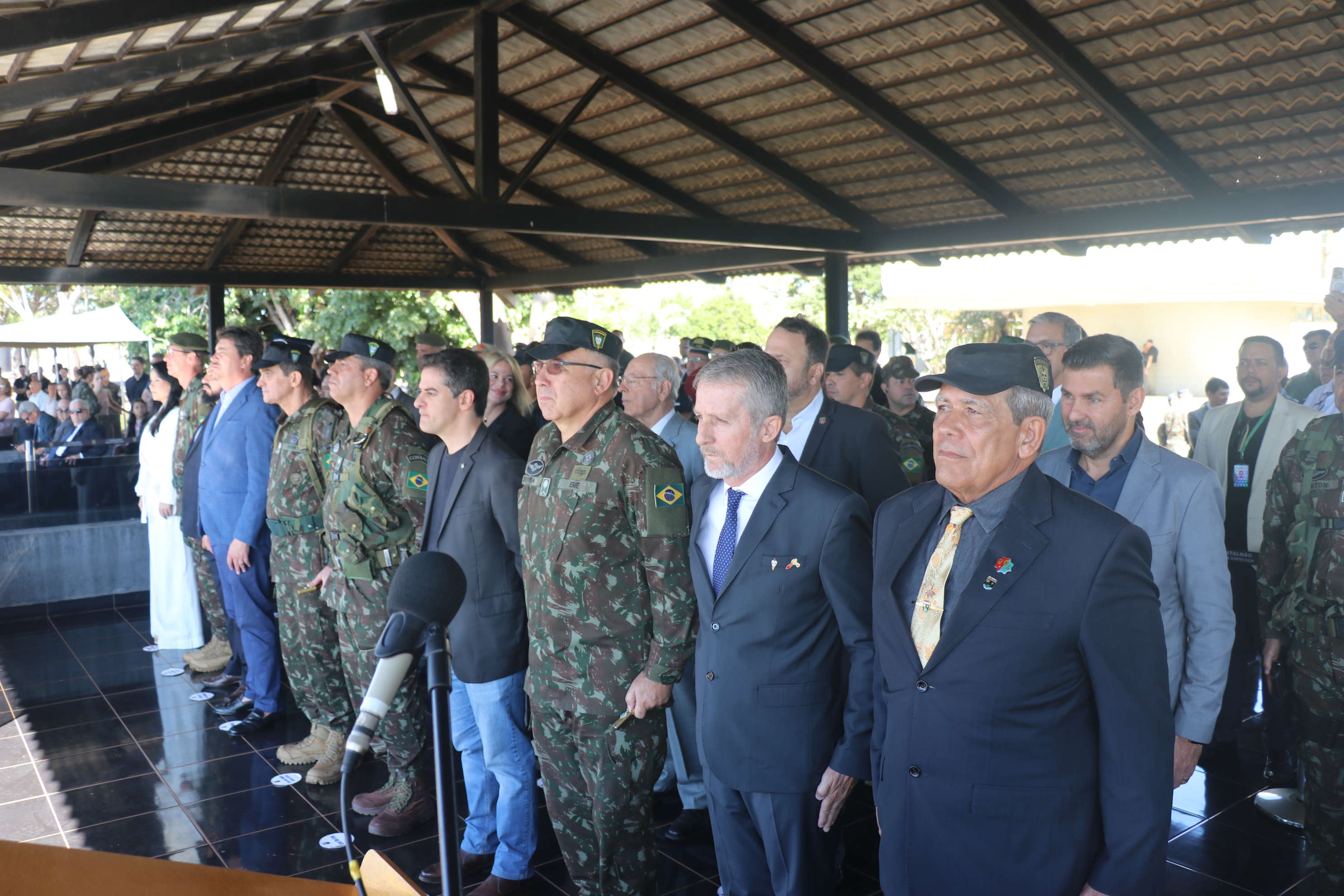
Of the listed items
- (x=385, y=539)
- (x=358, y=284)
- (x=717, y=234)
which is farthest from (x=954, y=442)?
(x=358, y=284)

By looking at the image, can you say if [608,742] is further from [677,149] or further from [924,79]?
[677,149]

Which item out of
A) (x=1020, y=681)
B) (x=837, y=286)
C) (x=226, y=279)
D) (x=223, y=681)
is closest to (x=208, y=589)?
(x=223, y=681)

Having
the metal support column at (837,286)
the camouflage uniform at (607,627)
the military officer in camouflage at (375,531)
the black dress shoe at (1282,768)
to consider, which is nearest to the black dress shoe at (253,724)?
the military officer in camouflage at (375,531)

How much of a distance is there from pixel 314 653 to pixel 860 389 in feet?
9.30

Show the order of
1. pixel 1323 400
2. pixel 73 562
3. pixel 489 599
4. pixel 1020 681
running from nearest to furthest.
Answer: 1. pixel 1020 681
2. pixel 489 599
3. pixel 1323 400
4. pixel 73 562

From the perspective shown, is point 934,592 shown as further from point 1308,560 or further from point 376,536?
point 376,536

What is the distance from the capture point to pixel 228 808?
386 centimetres

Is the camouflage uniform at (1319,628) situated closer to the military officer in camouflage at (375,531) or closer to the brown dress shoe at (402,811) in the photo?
the military officer in camouflage at (375,531)

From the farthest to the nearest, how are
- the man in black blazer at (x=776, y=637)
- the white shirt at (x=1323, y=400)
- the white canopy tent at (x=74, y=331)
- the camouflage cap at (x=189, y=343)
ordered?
the white canopy tent at (x=74, y=331)
the camouflage cap at (x=189, y=343)
the white shirt at (x=1323, y=400)
the man in black blazer at (x=776, y=637)

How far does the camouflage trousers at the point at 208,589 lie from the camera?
5355 millimetres

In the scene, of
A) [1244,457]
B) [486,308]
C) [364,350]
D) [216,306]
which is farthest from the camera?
[486,308]

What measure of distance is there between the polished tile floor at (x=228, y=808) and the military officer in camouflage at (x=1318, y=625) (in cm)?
43

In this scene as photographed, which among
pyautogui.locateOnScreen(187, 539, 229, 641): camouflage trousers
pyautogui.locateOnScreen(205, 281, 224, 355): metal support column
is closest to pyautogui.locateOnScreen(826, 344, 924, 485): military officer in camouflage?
pyautogui.locateOnScreen(187, 539, 229, 641): camouflage trousers

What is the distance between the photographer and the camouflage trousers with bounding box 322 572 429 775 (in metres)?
3.46
